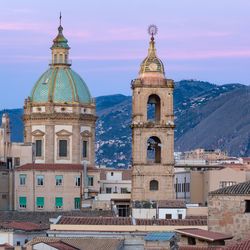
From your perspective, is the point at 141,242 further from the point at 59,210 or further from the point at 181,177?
the point at 181,177

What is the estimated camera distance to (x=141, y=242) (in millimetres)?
78250

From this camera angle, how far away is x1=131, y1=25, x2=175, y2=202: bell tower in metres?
117

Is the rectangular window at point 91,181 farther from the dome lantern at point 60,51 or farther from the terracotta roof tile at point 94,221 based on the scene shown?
the terracotta roof tile at point 94,221

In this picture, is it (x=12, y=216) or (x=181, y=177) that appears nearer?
(x=12, y=216)

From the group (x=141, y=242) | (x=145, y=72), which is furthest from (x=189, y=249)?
(x=145, y=72)

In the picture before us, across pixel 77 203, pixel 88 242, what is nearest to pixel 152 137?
pixel 77 203

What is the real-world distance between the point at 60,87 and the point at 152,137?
518 inches

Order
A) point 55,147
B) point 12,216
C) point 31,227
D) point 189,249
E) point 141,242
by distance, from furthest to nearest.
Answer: point 55,147 < point 12,216 < point 31,227 < point 141,242 < point 189,249

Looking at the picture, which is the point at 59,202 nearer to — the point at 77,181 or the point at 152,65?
the point at 77,181

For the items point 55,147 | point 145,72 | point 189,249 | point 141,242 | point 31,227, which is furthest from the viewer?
point 55,147

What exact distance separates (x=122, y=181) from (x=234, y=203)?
229ft

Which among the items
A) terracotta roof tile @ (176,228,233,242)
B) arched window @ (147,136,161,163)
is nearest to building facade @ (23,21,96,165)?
arched window @ (147,136,161,163)

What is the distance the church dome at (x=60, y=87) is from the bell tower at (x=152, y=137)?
11.5 m

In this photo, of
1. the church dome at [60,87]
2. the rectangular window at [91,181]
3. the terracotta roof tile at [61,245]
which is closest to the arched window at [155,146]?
the rectangular window at [91,181]
